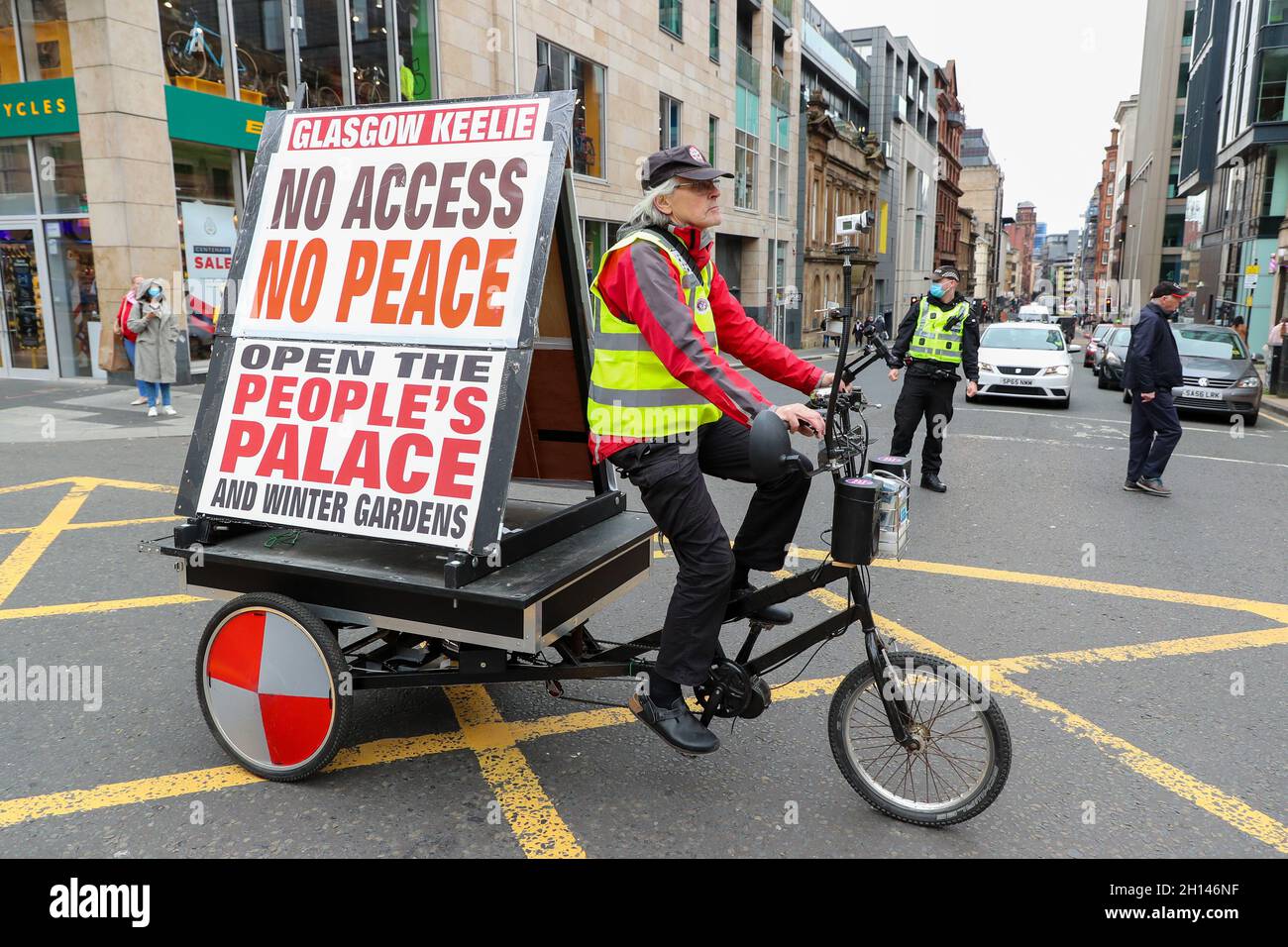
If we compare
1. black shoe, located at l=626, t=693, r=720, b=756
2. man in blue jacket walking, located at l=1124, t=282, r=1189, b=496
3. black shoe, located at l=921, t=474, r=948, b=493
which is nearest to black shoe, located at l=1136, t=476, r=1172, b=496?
man in blue jacket walking, located at l=1124, t=282, r=1189, b=496

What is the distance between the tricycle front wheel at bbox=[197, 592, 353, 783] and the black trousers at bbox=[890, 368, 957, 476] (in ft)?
20.9

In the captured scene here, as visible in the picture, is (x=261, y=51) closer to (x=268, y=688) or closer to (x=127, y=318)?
(x=127, y=318)

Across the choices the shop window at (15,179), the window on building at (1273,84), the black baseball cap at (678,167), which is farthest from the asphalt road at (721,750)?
the window on building at (1273,84)

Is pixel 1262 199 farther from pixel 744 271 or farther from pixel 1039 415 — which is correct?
pixel 1039 415

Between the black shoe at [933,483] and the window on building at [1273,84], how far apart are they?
110ft

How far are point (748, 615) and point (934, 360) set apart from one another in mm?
5743

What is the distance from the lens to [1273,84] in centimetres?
3312

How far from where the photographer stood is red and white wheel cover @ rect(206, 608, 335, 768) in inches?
123

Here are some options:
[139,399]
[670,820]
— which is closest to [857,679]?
[670,820]

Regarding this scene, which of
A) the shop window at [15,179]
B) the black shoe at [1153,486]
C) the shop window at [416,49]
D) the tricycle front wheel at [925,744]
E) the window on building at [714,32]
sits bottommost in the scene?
the black shoe at [1153,486]

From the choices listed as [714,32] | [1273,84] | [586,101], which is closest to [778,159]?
[714,32]

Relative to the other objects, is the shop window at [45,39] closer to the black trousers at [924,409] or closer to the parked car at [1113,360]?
the black trousers at [924,409]

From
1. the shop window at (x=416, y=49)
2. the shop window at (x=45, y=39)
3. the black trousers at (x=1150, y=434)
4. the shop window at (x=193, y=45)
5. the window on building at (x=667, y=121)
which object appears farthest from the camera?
the window on building at (x=667, y=121)

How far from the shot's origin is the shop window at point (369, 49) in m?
17.4
